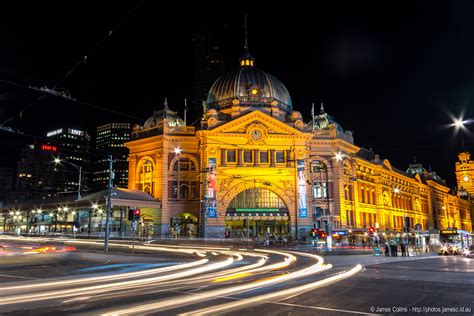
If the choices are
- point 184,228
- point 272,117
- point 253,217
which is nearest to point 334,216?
point 253,217

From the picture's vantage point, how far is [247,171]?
220 feet

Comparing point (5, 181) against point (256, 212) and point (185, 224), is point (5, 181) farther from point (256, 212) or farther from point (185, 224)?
point (256, 212)

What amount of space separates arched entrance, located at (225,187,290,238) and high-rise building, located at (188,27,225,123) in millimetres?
118704

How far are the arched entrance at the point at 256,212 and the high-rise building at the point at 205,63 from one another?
11870cm

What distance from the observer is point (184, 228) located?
7000 cm

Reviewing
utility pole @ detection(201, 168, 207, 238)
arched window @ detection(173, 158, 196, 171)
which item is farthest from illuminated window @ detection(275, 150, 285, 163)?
arched window @ detection(173, 158, 196, 171)

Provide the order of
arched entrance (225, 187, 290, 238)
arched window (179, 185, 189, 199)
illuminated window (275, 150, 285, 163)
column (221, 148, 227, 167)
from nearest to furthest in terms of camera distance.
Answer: arched entrance (225, 187, 290, 238) → column (221, 148, 227, 167) → illuminated window (275, 150, 285, 163) → arched window (179, 185, 189, 199)

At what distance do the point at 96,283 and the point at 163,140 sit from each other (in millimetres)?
56940

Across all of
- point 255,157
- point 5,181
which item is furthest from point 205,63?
point 255,157

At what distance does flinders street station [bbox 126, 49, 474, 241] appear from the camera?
66188 millimetres

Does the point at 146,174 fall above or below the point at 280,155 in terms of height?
below

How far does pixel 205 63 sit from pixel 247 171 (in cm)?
12711

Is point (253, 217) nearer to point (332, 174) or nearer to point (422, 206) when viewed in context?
point (332, 174)

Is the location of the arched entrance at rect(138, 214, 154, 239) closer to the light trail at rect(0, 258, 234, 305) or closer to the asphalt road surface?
the asphalt road surface
